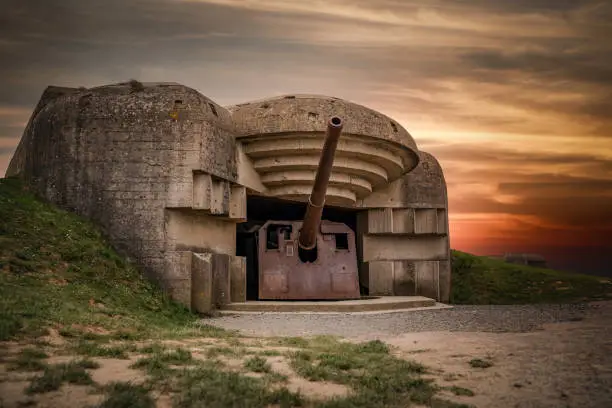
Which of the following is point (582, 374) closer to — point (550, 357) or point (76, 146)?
point (550, 357)

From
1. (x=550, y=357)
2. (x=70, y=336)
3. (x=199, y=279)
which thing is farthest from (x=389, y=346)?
(x=199, y=279)

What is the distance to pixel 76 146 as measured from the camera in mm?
10734

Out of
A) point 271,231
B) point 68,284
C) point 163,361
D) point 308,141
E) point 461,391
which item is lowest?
point 461,391

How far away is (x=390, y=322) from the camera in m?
9.20

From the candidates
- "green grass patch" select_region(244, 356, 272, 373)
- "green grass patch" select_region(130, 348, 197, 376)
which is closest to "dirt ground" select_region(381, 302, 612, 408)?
"green grass patch" select_region(244, 356, 272, 373)

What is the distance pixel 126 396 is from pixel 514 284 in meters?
17.5

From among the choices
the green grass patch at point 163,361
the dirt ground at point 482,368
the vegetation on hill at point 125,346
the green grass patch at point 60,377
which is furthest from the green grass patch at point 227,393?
the green grass patch at point 60,377

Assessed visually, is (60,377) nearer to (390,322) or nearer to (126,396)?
(126,396)

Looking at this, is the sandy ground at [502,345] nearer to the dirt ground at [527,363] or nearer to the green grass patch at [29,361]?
the dirt ground at [527,363]

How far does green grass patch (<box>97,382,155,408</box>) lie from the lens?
385 centimetres

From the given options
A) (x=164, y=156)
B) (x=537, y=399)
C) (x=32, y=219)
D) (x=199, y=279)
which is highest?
(x=164, y=156)

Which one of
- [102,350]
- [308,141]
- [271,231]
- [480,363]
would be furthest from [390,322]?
[271,231]

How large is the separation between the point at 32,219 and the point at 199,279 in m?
2.79

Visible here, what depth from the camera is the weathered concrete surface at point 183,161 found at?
34.3ft
